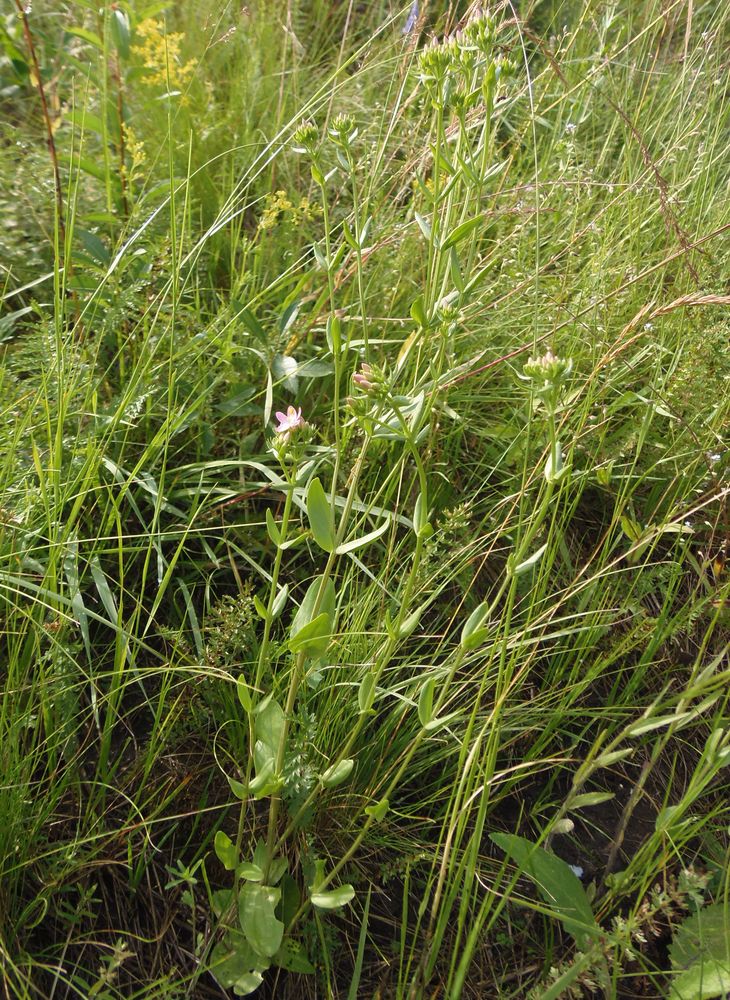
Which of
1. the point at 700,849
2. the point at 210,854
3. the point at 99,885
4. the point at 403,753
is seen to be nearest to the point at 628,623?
the point at 700,849

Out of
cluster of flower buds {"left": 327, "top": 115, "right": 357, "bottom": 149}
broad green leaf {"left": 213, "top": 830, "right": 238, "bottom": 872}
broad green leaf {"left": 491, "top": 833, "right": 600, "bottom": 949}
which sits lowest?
broad green leaf {"left": 491, "top": 833, "right": 600, "bottom": 949}

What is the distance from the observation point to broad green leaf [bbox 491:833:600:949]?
1.32 m

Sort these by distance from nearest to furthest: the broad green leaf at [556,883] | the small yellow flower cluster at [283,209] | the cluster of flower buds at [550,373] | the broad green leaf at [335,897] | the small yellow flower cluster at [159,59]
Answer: the cluster of flower buds at [550,373] < the broad green leaf at [335,897] < the broad green leaf at [556,883] < the small yellow flower cluster at [283,209] < the small yellow flower cluster at [159,59]

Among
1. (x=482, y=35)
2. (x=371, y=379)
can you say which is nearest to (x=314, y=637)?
(x=371, y=379)

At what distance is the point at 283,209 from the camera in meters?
1.95

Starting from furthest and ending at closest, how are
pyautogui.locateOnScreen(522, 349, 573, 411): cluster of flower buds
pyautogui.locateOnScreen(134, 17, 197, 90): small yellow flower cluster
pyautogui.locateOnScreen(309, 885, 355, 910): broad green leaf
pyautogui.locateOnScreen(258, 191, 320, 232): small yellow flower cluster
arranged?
pyautogui.locateOnScreen(134, 17, 197, 90): small yellow flower cluster
pyautogui.locateOnScreen(258, 191, 320, 232): small yellow flower cluster
pyautogui.locateOnScreen(309, 885, 355, 910): broad green leaf
pyautogui.locateOnScreen(522, 349, 573, 411): cluster of flower buds

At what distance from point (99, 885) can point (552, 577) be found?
99cm

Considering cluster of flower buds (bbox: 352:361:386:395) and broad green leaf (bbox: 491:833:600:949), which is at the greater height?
cluster of flower buds (bbox: 352:361:386:395)

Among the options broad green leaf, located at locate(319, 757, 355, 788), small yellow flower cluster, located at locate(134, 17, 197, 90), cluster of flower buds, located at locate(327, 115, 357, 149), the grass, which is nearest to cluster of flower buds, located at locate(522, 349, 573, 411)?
the grass

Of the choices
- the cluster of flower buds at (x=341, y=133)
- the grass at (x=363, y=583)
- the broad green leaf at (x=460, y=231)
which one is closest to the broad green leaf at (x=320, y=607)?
the grass at (x=363, y=583)

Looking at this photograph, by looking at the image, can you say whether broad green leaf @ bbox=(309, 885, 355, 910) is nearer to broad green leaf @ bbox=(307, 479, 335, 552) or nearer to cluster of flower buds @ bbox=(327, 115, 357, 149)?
broad green leaf @ bbox=(307, 479, 335, 552)

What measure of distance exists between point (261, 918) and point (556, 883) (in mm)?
469

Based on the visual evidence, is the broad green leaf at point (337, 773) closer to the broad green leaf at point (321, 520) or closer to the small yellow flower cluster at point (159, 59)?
the broad green leaf at point (321, 520)

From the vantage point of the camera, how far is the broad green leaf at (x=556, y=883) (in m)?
1.32
